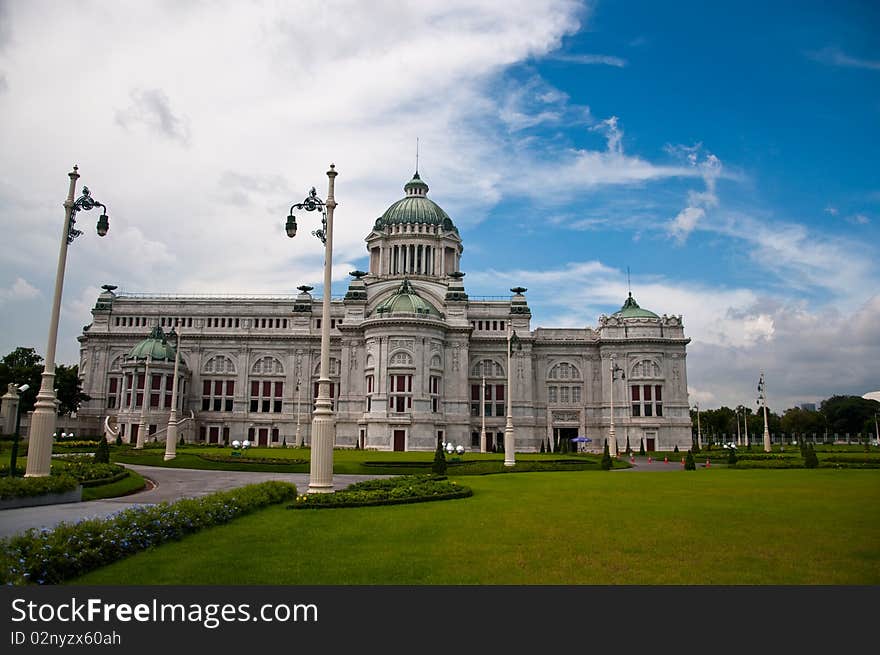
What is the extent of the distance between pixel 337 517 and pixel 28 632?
35.3 ft

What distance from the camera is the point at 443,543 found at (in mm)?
14445

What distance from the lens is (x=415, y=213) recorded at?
9819 cm

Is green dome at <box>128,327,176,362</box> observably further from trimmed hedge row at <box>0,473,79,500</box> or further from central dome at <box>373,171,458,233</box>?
trimmed hedge row at <box>0,473,79,500</box>

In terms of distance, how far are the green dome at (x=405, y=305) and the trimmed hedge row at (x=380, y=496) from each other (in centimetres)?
5638

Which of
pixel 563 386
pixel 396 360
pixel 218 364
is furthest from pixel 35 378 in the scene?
pixel 563 386

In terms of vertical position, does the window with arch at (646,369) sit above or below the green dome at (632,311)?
below

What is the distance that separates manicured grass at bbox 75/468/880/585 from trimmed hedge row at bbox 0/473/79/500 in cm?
823

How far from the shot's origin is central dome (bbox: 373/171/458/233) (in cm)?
9788

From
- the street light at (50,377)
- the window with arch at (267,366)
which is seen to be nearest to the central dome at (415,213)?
the window with arch at (267,366)

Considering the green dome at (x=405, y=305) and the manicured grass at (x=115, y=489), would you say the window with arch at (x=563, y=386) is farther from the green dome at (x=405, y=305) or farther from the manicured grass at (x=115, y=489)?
the manicured grass at (x=115, y=489)

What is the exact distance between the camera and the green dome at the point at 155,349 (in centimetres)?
8875

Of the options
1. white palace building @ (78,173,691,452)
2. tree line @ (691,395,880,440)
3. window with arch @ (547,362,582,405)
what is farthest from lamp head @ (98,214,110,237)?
tree line @ (691,395,880,440)

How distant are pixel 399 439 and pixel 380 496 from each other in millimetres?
57454

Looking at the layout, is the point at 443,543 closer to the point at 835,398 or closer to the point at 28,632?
the point at 28,632
